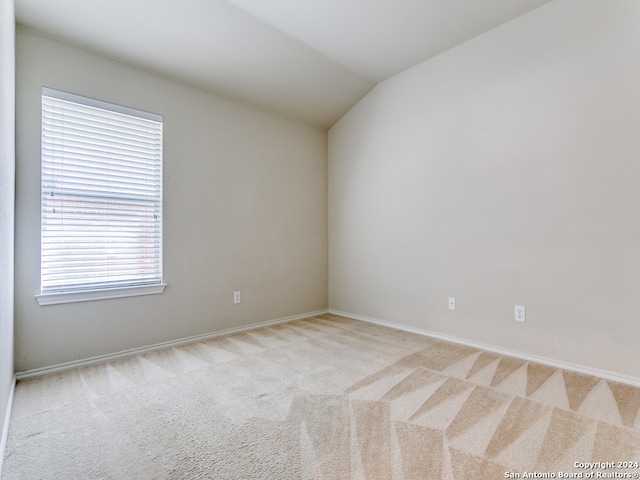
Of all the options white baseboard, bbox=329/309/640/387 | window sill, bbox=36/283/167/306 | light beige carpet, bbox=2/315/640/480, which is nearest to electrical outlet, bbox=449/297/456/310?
white baseboard, bbox=329/309/640/387

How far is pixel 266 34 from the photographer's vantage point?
2.67 m

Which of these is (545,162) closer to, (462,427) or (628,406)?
(628,406)

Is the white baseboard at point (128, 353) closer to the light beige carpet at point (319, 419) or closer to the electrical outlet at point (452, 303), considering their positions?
the light beige carpet at point (319, 419)

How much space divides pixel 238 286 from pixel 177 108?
179 centimetres

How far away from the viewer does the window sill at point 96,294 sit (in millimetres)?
2268

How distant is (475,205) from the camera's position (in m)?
2.82

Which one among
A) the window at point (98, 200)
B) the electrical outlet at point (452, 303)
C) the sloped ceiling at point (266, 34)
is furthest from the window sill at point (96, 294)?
the electrical outlet at point (452, 303)

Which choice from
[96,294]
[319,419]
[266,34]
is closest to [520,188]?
[319,419]

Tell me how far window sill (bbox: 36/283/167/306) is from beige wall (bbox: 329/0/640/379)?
225 centimetres

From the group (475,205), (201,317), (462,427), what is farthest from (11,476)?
(475,205)

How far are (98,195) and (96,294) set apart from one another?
0.77 metres

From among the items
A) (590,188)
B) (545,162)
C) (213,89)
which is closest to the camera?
(590,188)

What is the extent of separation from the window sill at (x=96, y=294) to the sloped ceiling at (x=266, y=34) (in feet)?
6.04

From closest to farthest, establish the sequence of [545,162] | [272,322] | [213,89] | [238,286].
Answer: [545,162], [213,89], [238,286], [272,322]
